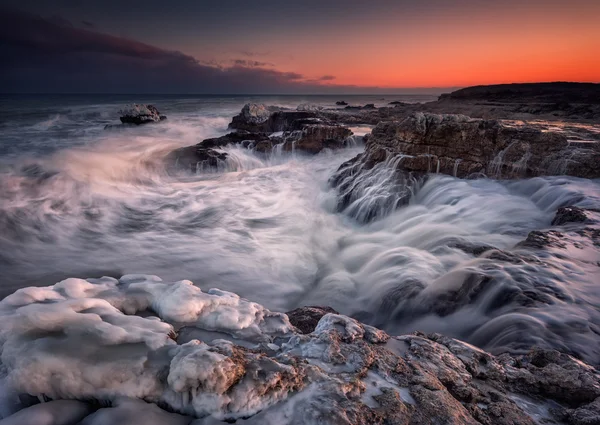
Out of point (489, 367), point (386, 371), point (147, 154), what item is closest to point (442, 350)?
point (489, 367)

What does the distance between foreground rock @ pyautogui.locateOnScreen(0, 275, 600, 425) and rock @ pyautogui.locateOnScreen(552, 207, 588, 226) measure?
3.92 metres

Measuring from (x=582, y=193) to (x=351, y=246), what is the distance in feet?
15.8

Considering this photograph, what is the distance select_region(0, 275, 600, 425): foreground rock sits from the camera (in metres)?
1.64

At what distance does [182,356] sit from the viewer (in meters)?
1.79

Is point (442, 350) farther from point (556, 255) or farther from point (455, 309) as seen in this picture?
point (556, 255)

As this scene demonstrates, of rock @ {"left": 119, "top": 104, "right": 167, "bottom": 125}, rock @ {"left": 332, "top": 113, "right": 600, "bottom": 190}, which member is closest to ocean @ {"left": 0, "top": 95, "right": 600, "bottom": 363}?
rock @ {"left": 332, "top": 113, "right": 600, "bottom": 190}

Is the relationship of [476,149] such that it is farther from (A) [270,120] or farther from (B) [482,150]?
(A) [270,120]

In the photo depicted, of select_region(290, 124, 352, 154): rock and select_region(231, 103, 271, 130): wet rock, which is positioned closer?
select_region(290, 124, 352, 154): rock

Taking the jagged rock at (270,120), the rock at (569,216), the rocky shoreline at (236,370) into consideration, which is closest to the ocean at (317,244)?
the rock at (569,216)

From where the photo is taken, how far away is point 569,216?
5.45m

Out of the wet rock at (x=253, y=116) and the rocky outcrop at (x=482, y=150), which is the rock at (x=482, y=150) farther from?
the wet rock at (x=253, y=116)

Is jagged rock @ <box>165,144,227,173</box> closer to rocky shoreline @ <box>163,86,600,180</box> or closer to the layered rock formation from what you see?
the layered rock formation

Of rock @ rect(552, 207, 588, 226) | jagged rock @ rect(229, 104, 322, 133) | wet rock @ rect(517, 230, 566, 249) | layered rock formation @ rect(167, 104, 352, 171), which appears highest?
jagged rock @ rect(229, 104, 322, 133)

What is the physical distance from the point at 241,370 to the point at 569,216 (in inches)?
249
